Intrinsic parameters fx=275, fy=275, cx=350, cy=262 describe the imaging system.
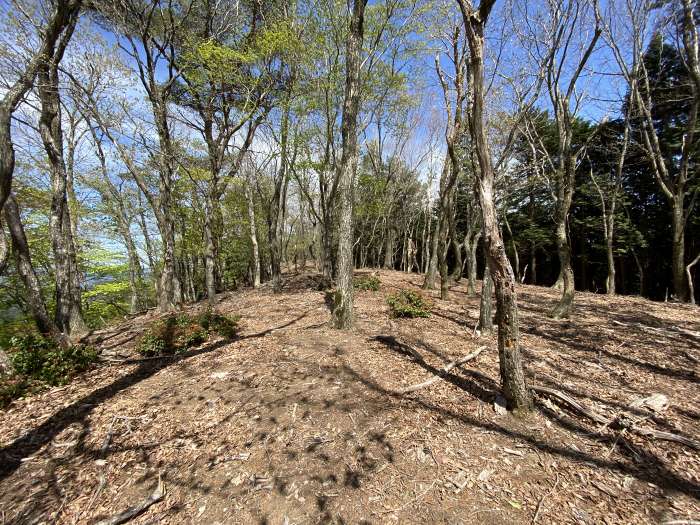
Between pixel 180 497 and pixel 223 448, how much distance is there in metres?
0.57

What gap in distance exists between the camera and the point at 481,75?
314 cm

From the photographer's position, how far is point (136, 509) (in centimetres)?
254

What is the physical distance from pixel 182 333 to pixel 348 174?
5.30 meters

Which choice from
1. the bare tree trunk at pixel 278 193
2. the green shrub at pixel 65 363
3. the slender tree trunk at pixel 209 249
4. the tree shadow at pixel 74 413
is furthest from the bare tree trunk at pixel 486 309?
the bare tree trunk at pixel 278 193

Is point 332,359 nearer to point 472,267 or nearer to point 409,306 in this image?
point 409,306

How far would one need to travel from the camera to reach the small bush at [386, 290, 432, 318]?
7387 millimetres

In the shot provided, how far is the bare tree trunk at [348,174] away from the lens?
20.0 feet

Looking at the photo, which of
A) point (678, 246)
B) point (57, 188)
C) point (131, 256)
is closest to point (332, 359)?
point (57, 188)

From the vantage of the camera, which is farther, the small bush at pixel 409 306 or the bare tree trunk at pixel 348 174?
the small bush at pixel 409 306

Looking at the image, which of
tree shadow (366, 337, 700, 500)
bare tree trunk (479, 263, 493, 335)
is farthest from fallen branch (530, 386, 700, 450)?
bare tree trunk (479, 263, 493, 335)

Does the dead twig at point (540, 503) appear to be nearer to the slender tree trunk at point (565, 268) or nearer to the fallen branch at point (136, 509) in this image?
the fallen branch at point (136, 509)

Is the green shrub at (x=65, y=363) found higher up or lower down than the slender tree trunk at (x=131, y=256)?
lower down

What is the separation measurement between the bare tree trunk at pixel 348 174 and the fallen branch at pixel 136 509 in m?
4.13

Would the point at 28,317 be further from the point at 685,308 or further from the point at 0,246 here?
the point at 685,308
